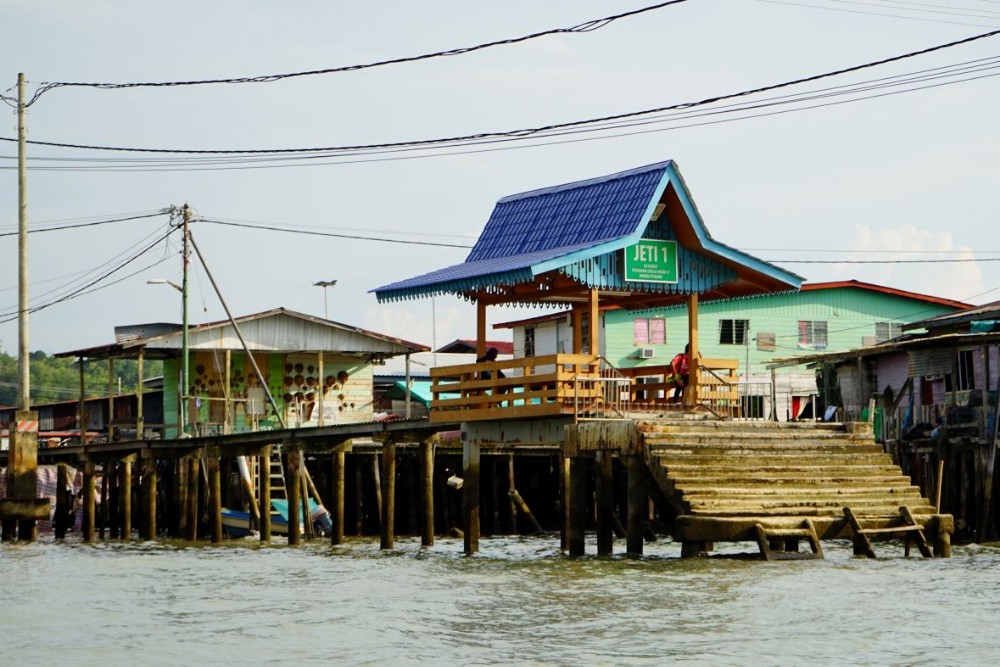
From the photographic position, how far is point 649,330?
59250 mm

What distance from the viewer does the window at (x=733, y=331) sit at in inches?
2313

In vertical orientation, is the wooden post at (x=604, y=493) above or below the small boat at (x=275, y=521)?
above

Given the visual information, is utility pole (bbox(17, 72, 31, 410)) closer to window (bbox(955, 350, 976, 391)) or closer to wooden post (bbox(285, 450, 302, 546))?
wooden post (bbox(285, 450, 302, 546))

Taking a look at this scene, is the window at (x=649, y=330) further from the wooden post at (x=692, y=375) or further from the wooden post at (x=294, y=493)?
the wooden post at (x=692, y=375)

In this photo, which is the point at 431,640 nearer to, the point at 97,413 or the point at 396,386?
the point at 396,386

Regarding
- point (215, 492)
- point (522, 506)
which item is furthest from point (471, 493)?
point (522, 506)

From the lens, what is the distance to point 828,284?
58.8m

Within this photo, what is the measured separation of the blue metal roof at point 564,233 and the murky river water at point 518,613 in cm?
548

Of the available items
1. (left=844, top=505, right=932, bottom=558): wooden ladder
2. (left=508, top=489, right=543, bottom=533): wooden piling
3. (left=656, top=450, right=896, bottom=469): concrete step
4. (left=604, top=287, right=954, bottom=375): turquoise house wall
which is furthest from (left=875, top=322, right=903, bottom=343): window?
(left=844, top=505, right=932, bottom=558): wooden ladder

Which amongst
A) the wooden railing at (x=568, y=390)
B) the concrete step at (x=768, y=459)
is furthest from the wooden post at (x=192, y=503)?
the concrete step at (x=768, y=459)

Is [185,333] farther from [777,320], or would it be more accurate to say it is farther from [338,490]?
[777,320]

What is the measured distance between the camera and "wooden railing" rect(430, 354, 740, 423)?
29516 mm

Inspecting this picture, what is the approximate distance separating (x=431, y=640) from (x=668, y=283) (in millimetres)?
13768

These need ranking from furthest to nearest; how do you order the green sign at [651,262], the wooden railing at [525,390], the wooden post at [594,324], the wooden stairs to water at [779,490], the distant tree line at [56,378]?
1. the distant tree line at [56,378]
2. the green sign at [651,262]
3. the wooden post at [594,324]
4. the wooden railing at [525,390]
5. the wooden stairs to water at [779,490]
